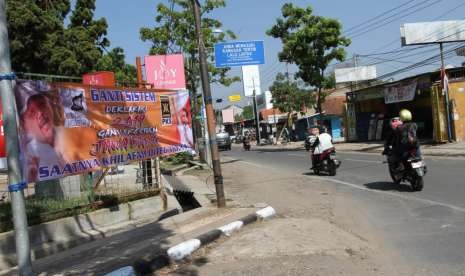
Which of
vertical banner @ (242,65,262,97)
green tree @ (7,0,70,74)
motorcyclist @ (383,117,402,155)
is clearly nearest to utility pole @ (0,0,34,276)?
motorcyclist @ (383,117,402,155)

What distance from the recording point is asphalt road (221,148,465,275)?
609cm

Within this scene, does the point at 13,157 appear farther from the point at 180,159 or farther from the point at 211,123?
the point at 180,159

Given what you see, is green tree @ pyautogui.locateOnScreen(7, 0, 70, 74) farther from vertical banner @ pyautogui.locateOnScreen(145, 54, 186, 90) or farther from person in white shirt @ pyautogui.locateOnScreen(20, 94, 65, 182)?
person in white shirt @ pyautogui.locateOnScreen(20, 94, 65, 182)

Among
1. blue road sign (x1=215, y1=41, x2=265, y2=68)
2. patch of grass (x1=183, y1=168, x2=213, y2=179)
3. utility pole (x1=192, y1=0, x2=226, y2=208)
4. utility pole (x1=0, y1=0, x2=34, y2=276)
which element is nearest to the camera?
utility pole (x1=0, y1=0, x2=34, y2=276)

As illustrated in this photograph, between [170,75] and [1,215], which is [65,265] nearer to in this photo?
[1,215]

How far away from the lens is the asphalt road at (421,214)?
20.0ft

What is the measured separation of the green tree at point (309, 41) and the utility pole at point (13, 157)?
28772mm

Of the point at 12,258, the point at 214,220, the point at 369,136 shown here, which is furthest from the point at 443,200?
the point at 369,136

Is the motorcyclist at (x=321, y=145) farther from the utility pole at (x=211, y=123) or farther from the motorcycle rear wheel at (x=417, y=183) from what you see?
the utility pole at (x=211, y=123)

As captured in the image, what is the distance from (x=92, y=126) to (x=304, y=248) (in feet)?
12.6

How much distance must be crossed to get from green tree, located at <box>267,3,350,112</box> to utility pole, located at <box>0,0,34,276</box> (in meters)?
28.8

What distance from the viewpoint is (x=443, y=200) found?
981 centimetres

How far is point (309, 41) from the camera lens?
Result: 32656mm

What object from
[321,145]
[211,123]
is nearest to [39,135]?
[211,123]
